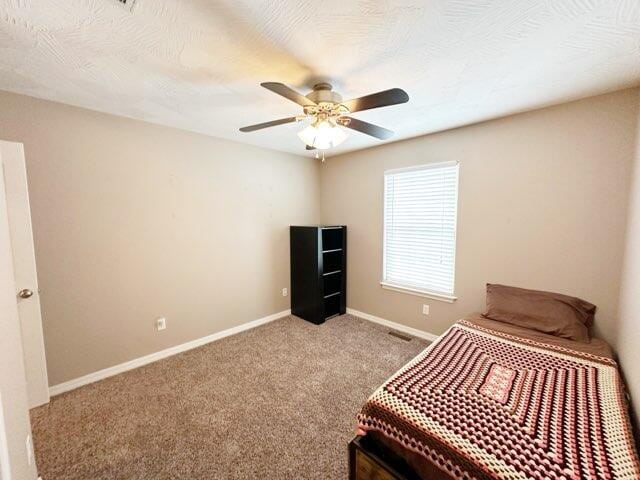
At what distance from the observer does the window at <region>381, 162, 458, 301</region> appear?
2906mm

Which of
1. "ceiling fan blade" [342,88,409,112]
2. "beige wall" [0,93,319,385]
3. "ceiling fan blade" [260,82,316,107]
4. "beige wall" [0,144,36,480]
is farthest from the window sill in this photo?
"beige wall" [0,144,36,480]

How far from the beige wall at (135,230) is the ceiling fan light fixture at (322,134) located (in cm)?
169

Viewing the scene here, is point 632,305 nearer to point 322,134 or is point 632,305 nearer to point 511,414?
point 511,414

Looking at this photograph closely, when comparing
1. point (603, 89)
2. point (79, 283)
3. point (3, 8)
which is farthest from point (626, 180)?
point (79, 283)

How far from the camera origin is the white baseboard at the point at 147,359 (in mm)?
2242

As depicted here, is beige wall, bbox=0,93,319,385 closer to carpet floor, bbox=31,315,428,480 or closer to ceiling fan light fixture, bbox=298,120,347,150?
carpet floor, bbox=31,315,428,480

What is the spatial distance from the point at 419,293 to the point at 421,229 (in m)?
0.79

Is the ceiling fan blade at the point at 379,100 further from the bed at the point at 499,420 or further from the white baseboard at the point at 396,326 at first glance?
the white baseboard at the point at 396,326

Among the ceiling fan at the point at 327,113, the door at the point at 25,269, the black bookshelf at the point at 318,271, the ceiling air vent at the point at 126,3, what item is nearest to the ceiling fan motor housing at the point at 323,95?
the ceiling fan at the point at 327,113

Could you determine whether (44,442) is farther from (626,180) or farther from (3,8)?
(626,180)

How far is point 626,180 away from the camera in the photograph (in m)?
1.93

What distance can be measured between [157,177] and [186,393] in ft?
6.82

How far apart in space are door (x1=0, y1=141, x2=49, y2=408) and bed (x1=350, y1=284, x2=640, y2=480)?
2499 mm

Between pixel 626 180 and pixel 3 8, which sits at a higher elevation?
pixel 3 8
